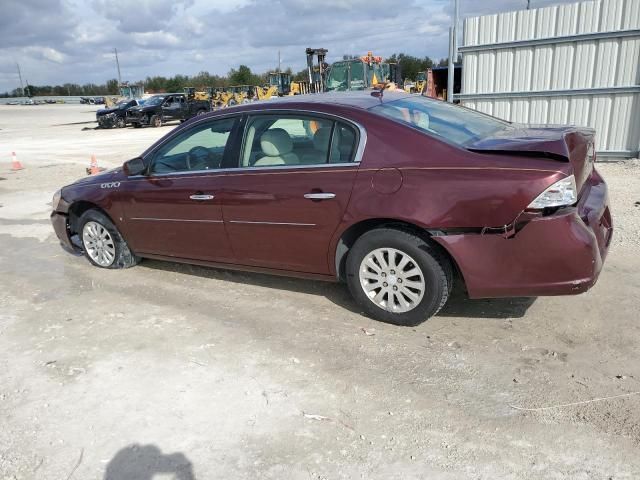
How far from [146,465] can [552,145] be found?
2.96 meters

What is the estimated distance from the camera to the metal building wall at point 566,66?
378 inches

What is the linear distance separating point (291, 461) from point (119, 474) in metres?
0.84

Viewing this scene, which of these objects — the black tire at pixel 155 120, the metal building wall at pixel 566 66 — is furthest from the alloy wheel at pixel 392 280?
the black tire at pixel 155 120

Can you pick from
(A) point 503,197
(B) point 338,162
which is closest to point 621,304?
(A) point 503,197

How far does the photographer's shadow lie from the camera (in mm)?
2553

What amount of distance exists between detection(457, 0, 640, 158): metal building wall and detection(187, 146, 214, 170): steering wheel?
8.20 m

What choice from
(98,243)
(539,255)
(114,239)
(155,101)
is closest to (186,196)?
(114,239)

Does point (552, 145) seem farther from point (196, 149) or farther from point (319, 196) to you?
point (196, 149)

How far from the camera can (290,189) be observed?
3947 mm

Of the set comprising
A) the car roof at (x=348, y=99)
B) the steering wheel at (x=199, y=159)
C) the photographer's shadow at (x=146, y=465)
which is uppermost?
the car roof at (x=348, y=99)

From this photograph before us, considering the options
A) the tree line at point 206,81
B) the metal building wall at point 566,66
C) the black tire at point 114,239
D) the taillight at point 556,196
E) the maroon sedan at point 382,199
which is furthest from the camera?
the tree line at point 206,81

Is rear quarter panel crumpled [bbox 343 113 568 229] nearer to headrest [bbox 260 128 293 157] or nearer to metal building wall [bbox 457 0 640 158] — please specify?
headrest [bbox 260 128 293 157]

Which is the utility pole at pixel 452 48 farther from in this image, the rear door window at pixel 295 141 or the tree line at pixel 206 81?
the tree line at pixel 206 81

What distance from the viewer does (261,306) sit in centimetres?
443
